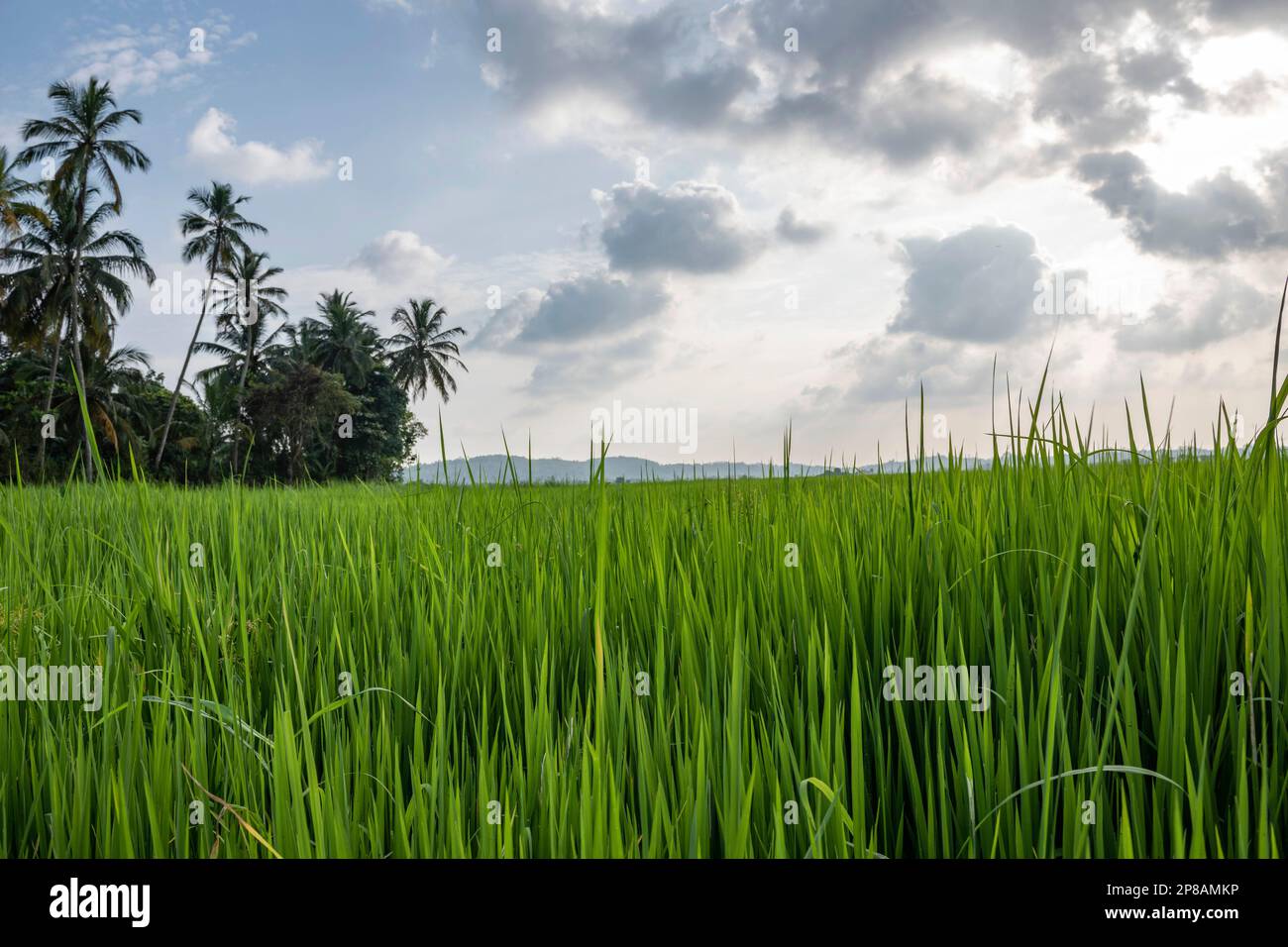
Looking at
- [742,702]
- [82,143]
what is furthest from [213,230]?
[742,702]

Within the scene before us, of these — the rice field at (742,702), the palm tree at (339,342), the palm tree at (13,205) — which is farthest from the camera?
the palm tree at (339,342)

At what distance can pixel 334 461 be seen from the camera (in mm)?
35438

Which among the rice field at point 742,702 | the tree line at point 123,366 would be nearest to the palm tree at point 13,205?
the tree line at point 123,366

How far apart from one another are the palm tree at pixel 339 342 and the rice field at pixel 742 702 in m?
40.5

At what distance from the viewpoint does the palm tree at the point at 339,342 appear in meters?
40.1

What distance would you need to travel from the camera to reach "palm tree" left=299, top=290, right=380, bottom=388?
4006cm

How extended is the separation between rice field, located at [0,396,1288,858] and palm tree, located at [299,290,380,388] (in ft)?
133

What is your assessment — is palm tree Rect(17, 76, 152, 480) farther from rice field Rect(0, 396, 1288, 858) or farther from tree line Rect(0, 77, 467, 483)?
rice field Rect(0, 396, 1288, 858)

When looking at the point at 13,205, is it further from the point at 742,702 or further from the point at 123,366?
the point at 742,702

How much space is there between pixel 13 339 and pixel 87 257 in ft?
14.0

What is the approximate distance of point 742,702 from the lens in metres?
1.20

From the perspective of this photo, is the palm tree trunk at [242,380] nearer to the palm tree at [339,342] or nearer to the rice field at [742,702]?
the palm tree at [339,342]

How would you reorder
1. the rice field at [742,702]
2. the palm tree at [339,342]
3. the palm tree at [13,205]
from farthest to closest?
the palm tree at [339,342] → the palm tree at [13,205] → the rice field at [742,702]
